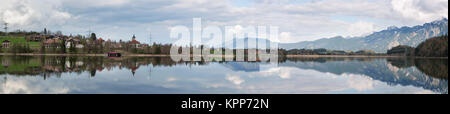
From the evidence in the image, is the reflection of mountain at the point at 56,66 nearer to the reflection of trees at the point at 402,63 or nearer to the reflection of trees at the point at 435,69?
the reflection of trees at the point at 435,69

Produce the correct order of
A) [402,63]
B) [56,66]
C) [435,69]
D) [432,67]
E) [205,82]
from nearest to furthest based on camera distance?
1. [205,82]
2. [56,66]
3. [435,69]
4. [432,67]
5. [402,63]

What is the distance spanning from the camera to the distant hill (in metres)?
143

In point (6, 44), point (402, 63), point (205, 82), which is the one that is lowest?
point (402, 63)

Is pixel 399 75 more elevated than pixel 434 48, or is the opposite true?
pixel 434 48

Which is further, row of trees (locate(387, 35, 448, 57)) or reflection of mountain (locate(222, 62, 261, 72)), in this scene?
row of trees (locate(387, 35, 448, 57))

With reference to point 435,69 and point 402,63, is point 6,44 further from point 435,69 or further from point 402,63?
point 435,69

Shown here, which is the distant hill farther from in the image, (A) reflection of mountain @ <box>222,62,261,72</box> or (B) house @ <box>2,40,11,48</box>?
(B) house @ <box>2,40,11,48</box>

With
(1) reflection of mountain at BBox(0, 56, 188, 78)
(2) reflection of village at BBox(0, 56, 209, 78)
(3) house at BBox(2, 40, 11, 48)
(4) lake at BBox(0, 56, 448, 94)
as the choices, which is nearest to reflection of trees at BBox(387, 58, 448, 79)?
(4) lake at BBox(0, 56, 448, 94)

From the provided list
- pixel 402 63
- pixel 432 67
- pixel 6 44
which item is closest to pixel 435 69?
pixel 432 67

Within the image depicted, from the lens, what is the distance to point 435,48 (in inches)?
5994

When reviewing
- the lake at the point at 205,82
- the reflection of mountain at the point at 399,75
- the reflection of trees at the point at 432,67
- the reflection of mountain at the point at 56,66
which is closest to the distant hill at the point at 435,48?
the reflection of trees at the point at 432,67

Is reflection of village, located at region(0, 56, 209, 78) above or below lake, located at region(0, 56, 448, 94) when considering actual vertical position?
above
